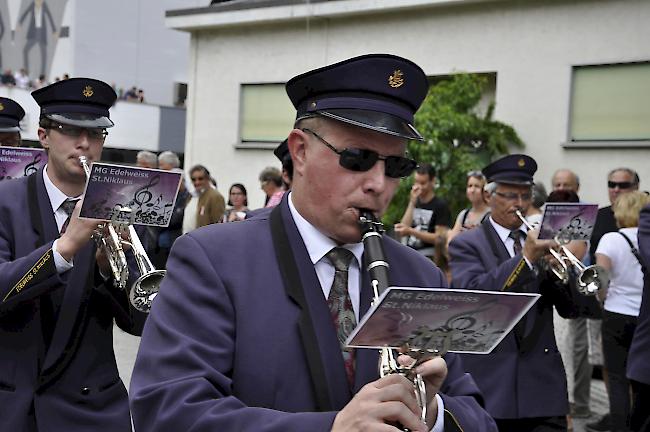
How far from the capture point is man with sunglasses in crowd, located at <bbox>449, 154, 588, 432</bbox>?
18.2 ft

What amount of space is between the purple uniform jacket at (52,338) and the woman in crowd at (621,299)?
4.16 meters

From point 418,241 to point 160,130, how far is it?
2288 centimetres

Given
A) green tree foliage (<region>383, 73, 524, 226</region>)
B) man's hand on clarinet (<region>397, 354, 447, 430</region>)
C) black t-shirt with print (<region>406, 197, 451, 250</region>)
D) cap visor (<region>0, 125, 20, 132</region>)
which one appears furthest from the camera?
green tree foliage (<region>383, 73, 524, 226</region>)

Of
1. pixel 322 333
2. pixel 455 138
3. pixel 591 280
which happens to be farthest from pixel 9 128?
pixel 455 138

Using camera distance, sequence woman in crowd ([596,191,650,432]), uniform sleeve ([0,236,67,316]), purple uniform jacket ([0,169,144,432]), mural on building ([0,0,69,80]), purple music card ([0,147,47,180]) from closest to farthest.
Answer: uniform sleeve ([0,236,67,316]) → purple uniform jacket ([0,169,144,432]) → purple music card ([0,147,47,180]) → woman in crowd ([596,191,650,432]) → mural on building ([0,0,69,80])

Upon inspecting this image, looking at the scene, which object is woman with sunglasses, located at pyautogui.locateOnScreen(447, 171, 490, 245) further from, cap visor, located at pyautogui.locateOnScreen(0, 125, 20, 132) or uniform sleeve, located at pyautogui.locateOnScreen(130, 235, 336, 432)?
uniform sleeve, located at pyautogui.locateOnScreen(130, 235, 336, 432)

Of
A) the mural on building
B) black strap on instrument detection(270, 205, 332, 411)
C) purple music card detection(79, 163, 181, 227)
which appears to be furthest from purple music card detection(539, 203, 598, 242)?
the mural on building

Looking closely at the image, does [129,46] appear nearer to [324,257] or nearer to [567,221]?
[567,221]

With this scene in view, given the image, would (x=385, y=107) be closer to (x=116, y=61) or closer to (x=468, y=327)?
(x=468, y=327)

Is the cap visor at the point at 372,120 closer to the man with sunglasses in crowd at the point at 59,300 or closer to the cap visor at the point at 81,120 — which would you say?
the man with sunglasses in crowd at the point at 59,300

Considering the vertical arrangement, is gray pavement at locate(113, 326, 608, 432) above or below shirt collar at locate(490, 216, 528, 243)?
below

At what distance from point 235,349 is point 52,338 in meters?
1.94

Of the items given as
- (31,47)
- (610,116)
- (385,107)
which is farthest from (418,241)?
(31,47)

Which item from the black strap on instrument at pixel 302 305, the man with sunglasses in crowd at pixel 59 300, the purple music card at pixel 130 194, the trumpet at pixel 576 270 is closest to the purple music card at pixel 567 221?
the trumpet at pixel 576 270
